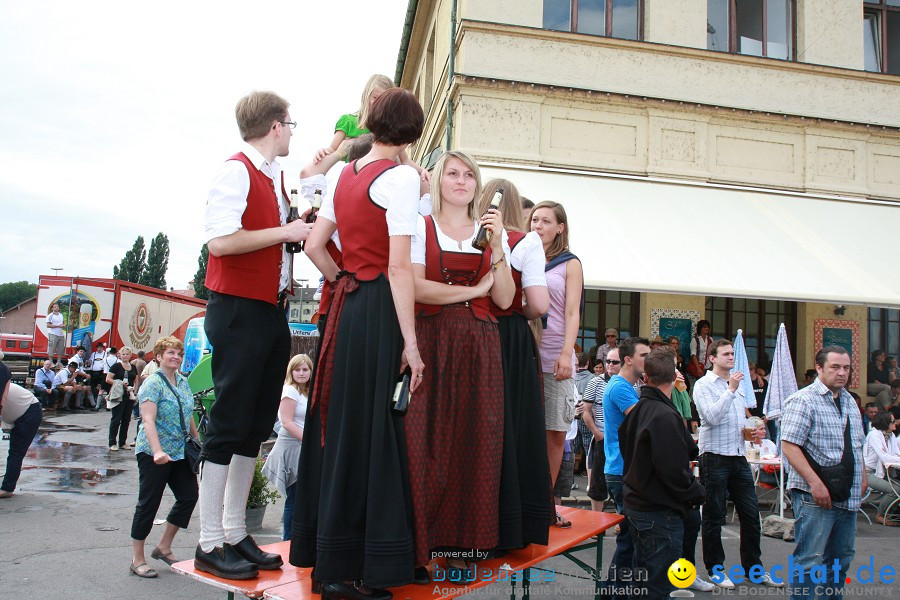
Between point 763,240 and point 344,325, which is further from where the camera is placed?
point 763,240

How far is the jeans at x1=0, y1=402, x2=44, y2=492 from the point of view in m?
7.79

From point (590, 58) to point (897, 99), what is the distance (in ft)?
20.0

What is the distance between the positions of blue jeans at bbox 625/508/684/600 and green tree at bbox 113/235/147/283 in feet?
233

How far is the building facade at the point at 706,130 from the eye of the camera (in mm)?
11023

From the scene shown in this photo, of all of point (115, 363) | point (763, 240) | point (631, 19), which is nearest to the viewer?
point (763, 240)

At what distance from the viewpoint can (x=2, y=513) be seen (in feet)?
23.4

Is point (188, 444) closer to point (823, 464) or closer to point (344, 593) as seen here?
point (344, 593)

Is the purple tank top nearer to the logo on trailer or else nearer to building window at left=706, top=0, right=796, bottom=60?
building window at left=706, top=0, right=796, bottom=60

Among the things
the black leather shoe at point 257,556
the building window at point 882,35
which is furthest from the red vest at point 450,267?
the building window at point 882,35

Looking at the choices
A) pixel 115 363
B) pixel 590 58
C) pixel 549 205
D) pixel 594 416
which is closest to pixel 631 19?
pixel 590 58

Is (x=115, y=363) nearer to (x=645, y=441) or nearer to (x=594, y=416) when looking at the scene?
(x=594, y=416)

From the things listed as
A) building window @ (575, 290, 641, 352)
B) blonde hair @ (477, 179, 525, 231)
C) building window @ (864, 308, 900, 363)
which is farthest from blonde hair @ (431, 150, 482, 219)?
building window @ (864, 308, 900, 363)

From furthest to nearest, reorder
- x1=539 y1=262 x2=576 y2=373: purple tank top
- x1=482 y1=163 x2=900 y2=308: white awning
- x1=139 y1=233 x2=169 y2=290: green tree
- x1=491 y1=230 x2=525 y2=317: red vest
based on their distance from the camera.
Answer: x1=139 y1=233 x2=169 y2=290: green tree
x1=482 y1=163 x2=900 y2=308: white awning
x1=539 y1=262 x2=576 y2=373: purple tank top
x1=491 y1=230 x2=525 y2=317: red vest

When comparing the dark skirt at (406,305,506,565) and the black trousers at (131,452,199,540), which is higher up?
the dark skirt at (406,305,506,565)
